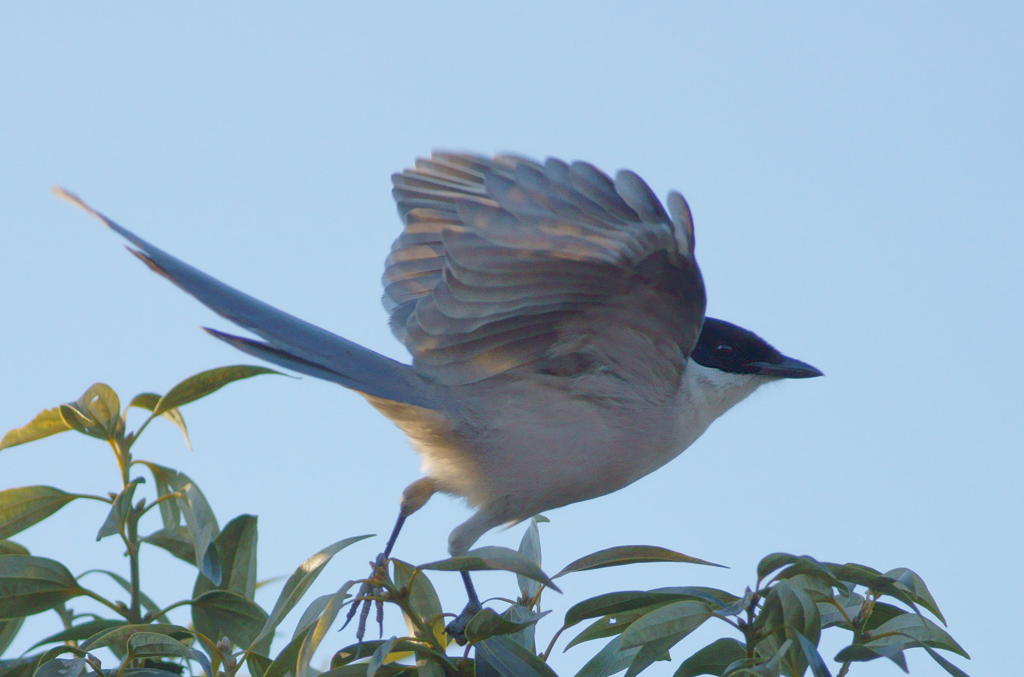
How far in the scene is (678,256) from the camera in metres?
3.71

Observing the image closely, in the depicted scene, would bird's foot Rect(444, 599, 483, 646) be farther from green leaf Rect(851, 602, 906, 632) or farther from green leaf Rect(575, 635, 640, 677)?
green leaf Rect(851, 602, 906, 632)

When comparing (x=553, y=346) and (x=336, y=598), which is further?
(x=553, y=346)

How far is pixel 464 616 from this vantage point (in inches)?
152

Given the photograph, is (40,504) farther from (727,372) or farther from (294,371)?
(727,372)

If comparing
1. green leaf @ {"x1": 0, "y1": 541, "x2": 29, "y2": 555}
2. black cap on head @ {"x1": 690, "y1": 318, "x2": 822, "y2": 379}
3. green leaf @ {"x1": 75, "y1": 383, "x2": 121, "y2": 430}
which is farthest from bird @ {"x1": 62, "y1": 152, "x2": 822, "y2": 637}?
green leaf @ {"x1": 0, "y1": 541, "x2": 29, "y2": 555}

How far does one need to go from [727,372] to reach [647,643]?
92.0 inches

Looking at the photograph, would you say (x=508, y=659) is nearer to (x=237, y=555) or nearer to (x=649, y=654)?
(x=649, y=654)

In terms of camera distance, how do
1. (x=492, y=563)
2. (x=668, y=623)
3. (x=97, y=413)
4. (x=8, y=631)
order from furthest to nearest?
(x=8, y=631) → (x=97, y=413) → (x=668, y=623) → (x=492, y=563)

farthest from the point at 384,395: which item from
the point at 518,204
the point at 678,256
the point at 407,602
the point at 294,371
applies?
the point at 407,602

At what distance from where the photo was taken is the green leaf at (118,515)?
2.92 meters

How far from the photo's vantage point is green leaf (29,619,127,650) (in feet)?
9.86

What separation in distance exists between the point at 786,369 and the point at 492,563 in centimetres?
275

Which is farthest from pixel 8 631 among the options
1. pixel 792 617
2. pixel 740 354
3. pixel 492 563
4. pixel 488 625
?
pixel 740 354

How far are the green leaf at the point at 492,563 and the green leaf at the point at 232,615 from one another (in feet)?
2.33
